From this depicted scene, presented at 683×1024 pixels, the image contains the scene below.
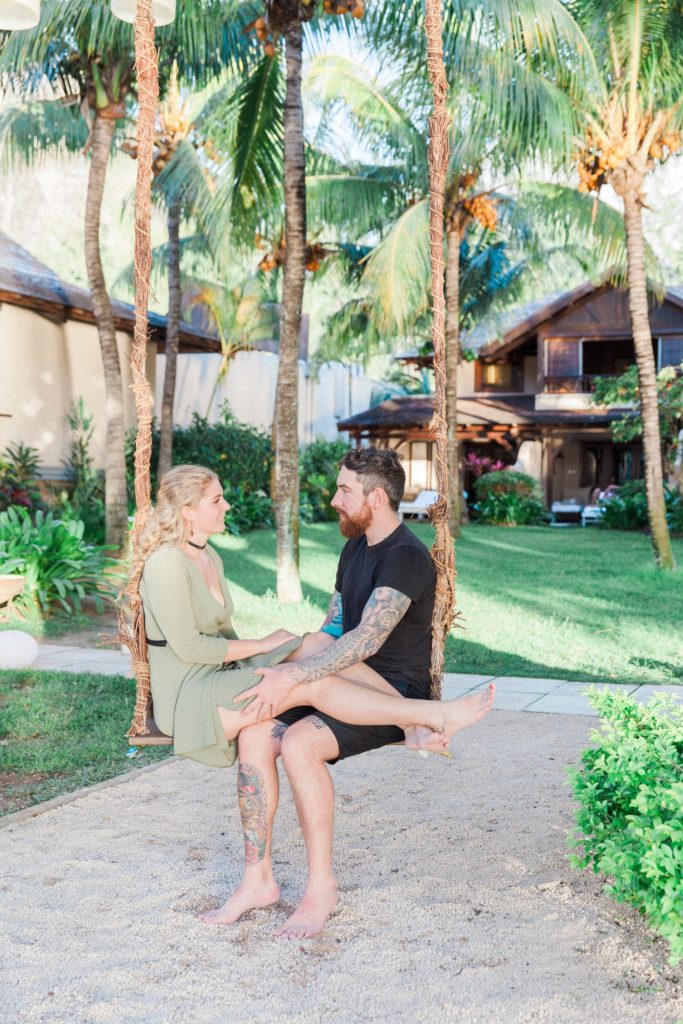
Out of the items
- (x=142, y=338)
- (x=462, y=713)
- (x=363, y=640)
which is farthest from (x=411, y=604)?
(x=142, y=338)

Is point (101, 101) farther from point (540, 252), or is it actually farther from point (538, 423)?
point (538, 423)

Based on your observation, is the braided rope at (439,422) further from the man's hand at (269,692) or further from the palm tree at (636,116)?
the palm tree at (636,116)

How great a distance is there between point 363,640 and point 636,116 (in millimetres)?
12412

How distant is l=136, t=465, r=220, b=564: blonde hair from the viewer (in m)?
3.95

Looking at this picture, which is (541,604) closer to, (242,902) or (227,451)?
(242,902)

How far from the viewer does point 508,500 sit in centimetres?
2694

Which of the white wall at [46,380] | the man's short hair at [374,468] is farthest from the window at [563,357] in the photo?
the man's short hair at [374,468]

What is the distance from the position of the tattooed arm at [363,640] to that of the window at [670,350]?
2715 cm

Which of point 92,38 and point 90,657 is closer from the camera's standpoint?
point 90,657

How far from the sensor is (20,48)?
1231cm

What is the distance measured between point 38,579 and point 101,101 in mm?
6490

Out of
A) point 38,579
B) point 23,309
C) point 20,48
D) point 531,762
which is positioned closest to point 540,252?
point 23,309

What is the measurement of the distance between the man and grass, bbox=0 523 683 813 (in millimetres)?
1789

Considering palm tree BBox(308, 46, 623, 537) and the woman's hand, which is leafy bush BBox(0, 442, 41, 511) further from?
the woman's hand
